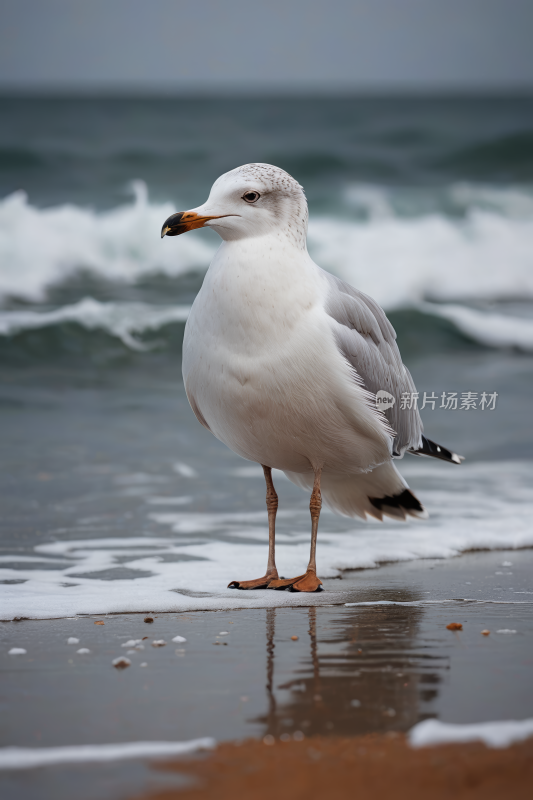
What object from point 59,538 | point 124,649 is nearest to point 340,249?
point 59,538

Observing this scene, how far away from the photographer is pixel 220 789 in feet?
5.84

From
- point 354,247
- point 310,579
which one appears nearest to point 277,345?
point 310,579

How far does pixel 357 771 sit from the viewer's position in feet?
6.01

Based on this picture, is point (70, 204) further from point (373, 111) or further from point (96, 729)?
point (96, 729)

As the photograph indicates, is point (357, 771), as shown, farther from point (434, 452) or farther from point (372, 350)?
point (434, 452)

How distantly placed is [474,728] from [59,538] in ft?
11.0

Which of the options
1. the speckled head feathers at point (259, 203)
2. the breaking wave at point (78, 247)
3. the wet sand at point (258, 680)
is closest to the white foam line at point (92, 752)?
the wet sand at point (258, 680)

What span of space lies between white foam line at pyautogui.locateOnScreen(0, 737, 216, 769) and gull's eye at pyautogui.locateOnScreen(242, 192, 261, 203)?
79.3 inches

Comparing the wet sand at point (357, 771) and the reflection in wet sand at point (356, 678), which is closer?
the wet sand at point (357, 771)

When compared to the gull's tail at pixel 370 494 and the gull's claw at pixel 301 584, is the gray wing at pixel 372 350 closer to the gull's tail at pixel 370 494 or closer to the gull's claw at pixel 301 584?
the gull's tail at pixel 370 494

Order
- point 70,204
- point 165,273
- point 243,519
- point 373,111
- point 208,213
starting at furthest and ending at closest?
1. point 373,111
2. point 70,204
3. point 165,273
4. point 243,519
5. point 208,213

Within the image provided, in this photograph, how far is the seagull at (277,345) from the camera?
10.8 ft

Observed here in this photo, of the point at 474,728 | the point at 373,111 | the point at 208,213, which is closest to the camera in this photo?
the point at 474,728

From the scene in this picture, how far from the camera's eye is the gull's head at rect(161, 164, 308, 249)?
10.9ft
